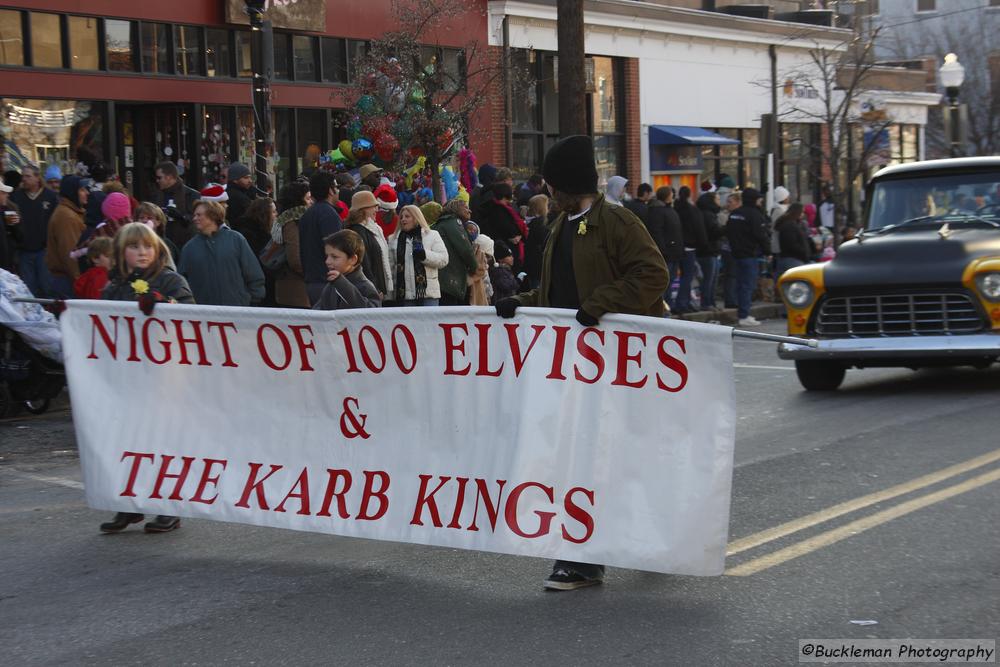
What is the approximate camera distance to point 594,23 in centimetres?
3033

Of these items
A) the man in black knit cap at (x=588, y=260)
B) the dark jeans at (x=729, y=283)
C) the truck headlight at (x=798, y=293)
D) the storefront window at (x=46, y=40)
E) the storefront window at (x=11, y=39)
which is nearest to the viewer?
the man in black knit cap at (x=588, y=260)

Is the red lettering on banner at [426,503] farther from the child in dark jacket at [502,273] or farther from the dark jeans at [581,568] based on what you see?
the child in dark jacket at [502,273]

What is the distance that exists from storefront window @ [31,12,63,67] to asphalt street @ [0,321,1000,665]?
11280 mm

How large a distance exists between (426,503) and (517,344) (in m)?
0.87

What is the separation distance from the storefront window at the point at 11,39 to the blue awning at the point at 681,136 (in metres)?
17.4

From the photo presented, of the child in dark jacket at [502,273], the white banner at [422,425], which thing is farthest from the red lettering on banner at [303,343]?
the child in dark jacket at [502,273]

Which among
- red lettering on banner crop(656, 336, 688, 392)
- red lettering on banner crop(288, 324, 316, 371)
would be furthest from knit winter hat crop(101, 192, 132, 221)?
red lettering on banner crop(656, 336, 688, 392)

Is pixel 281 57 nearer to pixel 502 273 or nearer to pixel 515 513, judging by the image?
pixel 502 273

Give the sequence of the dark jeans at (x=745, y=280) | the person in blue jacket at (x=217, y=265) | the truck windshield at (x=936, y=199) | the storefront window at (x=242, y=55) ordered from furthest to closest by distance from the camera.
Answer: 1. the storefront window at (x=242, y=55)
2. the dark jeans at (x=745, y=280)
3. the truck windshield at (x=936, y=199)
4. the person in blue jacket at (x=217, y=265)

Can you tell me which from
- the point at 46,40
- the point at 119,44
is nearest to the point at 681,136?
the point at 119,44

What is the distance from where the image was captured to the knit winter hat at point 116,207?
41.3ft

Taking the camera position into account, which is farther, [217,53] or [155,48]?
[217,53]

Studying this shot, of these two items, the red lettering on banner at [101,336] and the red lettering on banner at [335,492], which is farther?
the red lettering on banner at [101,336]

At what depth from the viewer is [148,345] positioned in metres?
7.45
